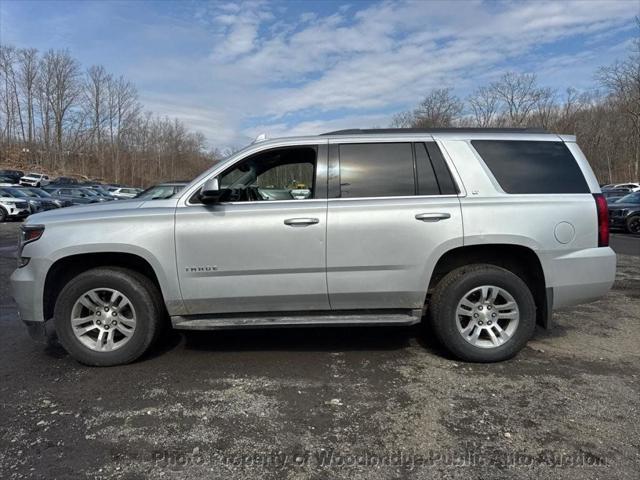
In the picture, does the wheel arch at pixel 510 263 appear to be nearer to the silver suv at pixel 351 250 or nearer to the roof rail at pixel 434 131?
the silver suv at pixel 351 250

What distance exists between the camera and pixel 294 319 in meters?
3.98

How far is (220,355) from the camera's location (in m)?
4.36

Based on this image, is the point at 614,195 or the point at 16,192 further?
Result: the point at 614,195

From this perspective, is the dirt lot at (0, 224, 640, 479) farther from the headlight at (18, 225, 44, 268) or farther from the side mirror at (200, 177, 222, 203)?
the side mirror at (200, 177, 222, 203)

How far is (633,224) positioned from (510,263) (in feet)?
47.3

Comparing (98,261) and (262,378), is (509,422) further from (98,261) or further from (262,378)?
(98,261)

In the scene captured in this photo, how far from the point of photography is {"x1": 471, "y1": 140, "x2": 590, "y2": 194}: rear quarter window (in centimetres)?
410

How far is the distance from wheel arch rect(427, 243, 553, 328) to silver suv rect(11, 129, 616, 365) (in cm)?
1

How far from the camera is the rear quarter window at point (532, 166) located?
410 centimetres

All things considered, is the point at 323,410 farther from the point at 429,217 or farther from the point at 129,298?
the point at 129,298

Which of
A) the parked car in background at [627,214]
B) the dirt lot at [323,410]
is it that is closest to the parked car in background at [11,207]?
the dirt lot at [323,410]

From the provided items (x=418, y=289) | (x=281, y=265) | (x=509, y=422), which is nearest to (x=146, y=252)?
(x=281, y=265)

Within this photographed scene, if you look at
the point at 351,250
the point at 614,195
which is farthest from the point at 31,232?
the point at 614,195

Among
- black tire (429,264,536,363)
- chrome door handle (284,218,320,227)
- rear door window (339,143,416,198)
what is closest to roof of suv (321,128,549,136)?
rear door window (339,143,416,198)
